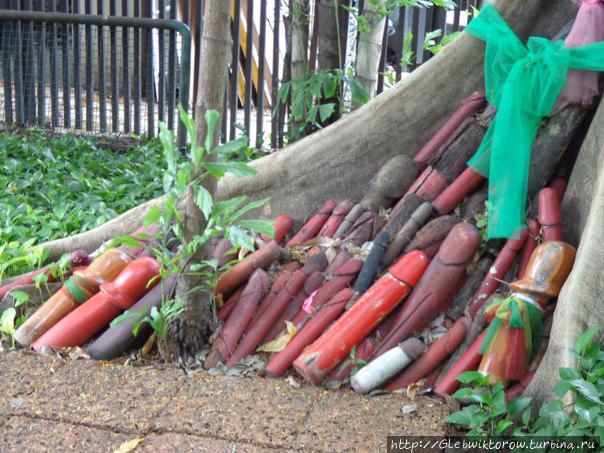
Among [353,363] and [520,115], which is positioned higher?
[520,115]

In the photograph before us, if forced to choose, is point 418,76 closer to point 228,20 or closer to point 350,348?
point 228,20

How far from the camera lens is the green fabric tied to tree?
2926mm

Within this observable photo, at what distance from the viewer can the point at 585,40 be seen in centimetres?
302

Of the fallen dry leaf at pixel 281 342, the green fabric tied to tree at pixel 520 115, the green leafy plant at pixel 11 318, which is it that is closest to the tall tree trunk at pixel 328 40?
the green fabric tied to tree at pixel 520 115

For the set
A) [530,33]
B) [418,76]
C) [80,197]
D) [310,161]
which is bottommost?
[80,197]

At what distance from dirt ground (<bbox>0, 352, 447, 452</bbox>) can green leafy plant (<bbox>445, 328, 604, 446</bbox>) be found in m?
0.15

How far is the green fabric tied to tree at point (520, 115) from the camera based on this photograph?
2.93 m

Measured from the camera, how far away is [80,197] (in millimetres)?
5074

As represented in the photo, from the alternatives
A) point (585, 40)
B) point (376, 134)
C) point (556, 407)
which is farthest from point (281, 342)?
point (585, 40)

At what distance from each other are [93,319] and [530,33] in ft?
8.16

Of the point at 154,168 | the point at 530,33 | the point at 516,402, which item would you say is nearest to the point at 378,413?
the point at 516,402

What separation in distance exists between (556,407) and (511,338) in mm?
330

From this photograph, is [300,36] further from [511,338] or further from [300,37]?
[511,338]

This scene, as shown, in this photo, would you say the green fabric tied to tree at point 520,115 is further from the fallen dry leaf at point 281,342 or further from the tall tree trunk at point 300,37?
the tall tree trunk at point 300,37
